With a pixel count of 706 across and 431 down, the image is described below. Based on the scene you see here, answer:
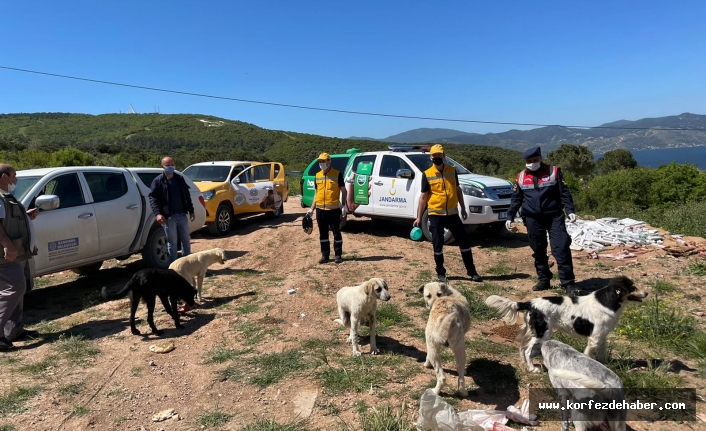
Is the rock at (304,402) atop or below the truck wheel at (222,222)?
below

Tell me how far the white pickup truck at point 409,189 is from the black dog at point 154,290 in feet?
15.6

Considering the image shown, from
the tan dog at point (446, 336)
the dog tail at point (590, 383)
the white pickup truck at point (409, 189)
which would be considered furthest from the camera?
the white pickup truck at point (409, 189)

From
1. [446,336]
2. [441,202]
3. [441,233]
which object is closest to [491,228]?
[441,233]

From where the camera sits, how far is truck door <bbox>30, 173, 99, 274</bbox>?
5.87m

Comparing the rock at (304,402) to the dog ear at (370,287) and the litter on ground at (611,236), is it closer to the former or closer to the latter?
the dog ear at (370,287)

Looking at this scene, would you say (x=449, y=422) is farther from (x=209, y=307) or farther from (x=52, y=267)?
(x=52, y=267)

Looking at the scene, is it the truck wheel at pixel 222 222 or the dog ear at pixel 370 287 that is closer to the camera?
the dog ear at pixel 370 287

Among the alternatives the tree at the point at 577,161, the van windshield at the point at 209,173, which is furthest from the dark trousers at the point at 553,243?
the tree at the point at 577,161

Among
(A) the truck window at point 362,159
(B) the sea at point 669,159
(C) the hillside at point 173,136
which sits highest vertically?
(C) the hillside at point 173,136

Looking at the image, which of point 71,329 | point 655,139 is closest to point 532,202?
point 71,329

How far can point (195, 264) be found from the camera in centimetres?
592

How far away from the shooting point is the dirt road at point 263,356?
3395 millimetres

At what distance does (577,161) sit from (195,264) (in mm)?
32509

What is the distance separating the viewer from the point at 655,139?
128625 mm
